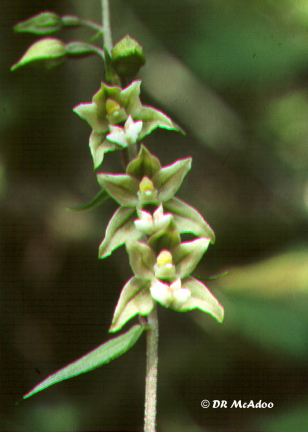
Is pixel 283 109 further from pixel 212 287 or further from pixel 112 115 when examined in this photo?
pixel 112 115

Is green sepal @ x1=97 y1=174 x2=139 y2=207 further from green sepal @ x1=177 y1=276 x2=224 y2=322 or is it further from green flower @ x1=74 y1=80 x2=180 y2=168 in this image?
green sepal @ x1=177 y1=276 x2=224 y2=322

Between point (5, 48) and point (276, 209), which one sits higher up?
point (5, 48)

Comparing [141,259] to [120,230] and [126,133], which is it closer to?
[120,230]

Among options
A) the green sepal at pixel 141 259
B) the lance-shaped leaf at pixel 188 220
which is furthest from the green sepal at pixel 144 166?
the green sepal at pixel 141 259

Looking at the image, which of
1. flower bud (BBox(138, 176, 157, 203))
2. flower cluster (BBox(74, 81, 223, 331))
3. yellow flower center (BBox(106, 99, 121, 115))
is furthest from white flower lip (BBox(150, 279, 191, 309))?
yellow flower center (BBox(106, 99, 121, 115))

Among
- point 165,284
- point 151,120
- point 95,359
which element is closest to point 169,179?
point 151,120

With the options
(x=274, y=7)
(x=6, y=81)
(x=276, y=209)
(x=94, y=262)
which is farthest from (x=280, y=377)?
(x=6, y=81)
